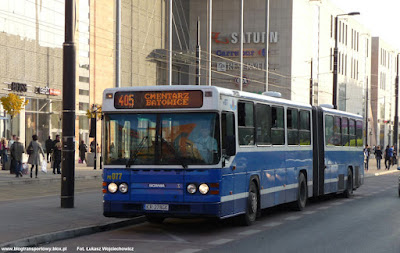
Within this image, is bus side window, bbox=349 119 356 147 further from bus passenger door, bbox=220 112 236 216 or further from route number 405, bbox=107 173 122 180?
route number 405, bbox=107 173 122 180

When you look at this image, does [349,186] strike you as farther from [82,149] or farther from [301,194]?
[82,149]

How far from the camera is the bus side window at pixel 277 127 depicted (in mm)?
16688

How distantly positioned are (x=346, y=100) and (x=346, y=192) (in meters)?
71.7

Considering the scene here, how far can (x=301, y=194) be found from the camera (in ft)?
63.2

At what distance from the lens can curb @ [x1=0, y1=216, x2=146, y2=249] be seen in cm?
1092

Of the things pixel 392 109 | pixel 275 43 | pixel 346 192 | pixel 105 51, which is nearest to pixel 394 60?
pixel 392 109

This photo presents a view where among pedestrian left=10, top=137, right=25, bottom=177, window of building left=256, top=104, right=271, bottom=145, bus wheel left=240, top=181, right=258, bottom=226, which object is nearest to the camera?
bus wheel left=240, top=181, right=258, bottom=226

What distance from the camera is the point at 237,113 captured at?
14.2 meters

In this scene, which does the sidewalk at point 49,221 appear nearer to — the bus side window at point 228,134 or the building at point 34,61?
the bus side window at point 228,134

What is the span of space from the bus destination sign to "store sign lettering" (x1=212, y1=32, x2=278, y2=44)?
6360 centimetres

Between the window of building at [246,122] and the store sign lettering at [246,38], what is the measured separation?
62081mm

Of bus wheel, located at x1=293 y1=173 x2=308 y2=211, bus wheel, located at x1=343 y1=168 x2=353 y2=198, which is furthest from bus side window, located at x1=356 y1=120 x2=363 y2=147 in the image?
bus wheel, located at x1=293 y1=173 x2=308 y2=211

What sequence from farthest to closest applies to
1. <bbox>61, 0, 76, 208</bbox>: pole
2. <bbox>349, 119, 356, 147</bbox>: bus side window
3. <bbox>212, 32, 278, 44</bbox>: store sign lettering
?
<bbox>212, 32, 278, 44</bbox>: store sign lettering, <bbox>349, 119, 356, 147</bbox>: bus side window, <bbox>61, 0, 76, 208</bbox>: pole

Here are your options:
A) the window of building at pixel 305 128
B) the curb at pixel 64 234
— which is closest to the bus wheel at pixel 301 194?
the window of building at pixel 305 128
